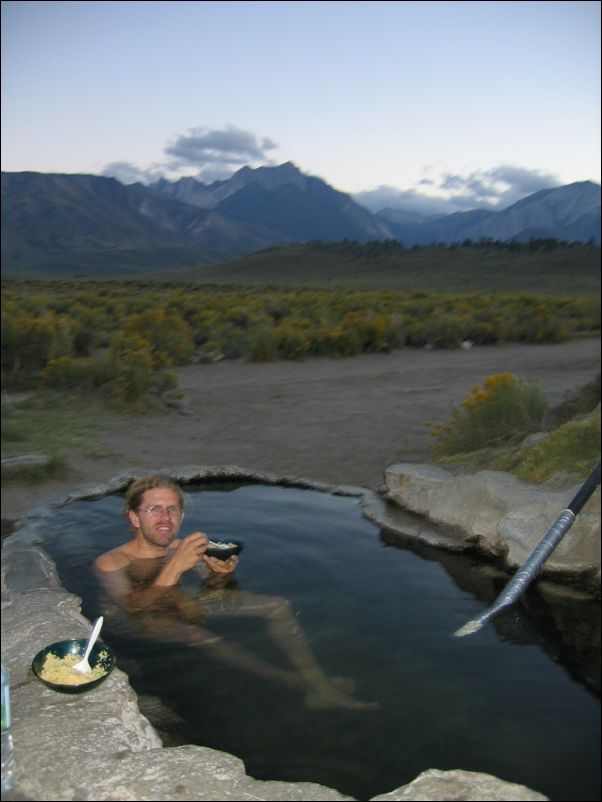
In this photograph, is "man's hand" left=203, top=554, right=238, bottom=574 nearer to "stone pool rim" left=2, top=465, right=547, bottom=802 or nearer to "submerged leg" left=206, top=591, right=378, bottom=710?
"submerged leg" left=206, top=591, right=378, bottom=710

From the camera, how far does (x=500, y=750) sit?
290 cm

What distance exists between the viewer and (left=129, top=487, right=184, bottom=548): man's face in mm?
3766

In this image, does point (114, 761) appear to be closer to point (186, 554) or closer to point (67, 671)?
point (67, 671)

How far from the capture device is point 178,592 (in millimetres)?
3887

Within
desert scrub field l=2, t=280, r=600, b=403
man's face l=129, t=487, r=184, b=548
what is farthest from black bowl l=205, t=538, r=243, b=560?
desert scrub field l=2, t=280, r=600, b=403

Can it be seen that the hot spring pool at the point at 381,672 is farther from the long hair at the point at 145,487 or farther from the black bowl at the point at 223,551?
the long hair at the point at 145,487

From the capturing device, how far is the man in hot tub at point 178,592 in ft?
11.6

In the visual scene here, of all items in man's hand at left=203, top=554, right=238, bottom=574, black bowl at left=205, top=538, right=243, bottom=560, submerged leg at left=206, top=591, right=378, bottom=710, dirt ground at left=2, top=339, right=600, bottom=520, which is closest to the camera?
submerged leg at left=206, top=591, right=378, bottom=710

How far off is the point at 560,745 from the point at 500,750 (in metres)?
0.27

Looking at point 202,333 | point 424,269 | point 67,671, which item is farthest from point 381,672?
point 424,269

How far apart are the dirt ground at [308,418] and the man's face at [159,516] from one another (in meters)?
2.66

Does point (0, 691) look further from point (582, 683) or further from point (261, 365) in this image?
point (261, 365)

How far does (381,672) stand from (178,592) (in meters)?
1.11

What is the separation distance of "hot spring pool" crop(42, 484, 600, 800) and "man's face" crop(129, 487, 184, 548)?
0.45 meters
